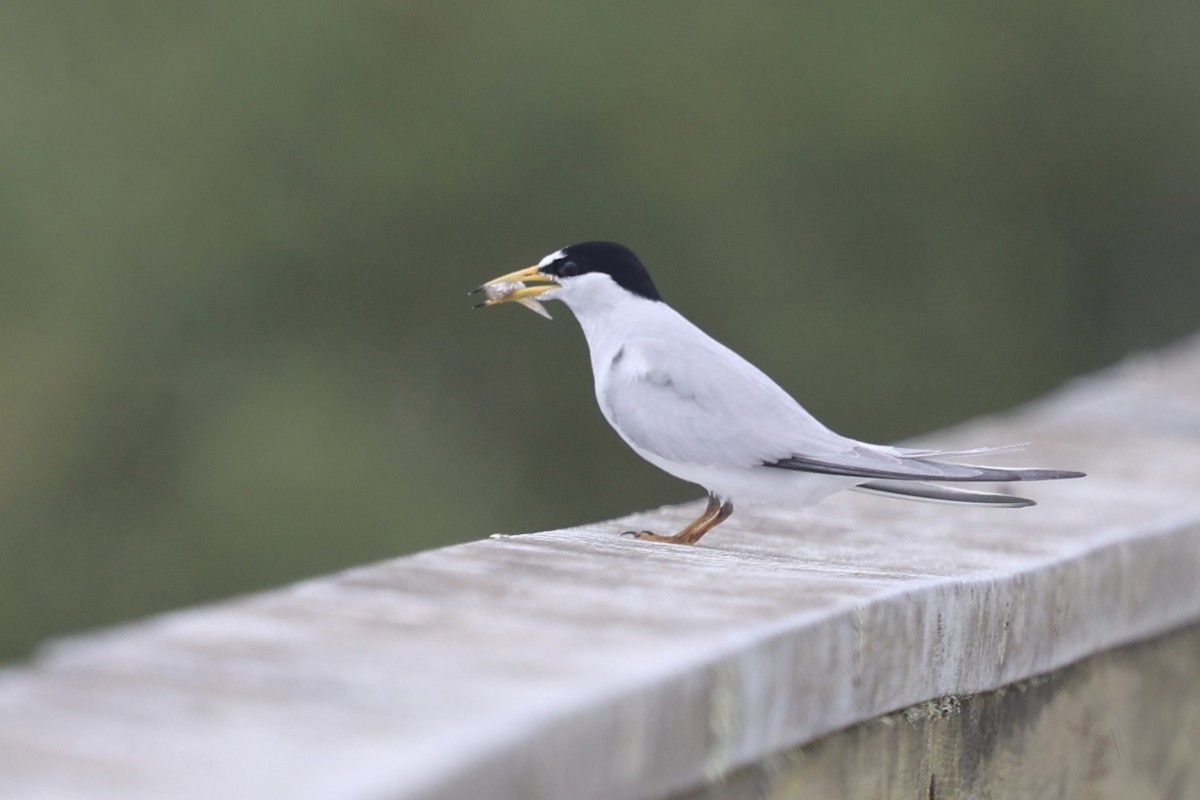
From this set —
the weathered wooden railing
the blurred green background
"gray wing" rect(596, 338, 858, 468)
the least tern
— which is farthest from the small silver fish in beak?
the blurred green background

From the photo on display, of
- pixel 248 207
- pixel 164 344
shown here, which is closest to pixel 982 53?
pixel 248 207

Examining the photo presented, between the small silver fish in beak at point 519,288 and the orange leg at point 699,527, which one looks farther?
the small silver fish in beak at point 519,288

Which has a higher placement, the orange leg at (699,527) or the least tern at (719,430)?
the least tern at (719,430)

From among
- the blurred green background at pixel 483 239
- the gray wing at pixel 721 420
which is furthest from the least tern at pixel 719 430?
the blurred green background at pixel 483 239

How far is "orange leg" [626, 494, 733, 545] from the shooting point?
→ 131 inches

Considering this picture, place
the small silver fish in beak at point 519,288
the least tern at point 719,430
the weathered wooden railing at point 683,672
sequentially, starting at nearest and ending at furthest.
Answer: the weathered wooden railing at point 683,672, the least tern at point 719,430, the small silver fish in beak at point 519,288

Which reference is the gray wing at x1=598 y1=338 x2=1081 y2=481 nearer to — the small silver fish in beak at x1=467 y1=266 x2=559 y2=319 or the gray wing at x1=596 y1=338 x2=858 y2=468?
the gray wing at x1=596 y1=338 x2=858 y2=468

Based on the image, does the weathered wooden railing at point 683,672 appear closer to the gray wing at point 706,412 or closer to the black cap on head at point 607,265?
the gray wing at point 706,412

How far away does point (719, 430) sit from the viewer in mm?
3307

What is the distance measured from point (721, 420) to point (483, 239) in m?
10.8

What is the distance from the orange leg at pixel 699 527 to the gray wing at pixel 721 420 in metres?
0.14

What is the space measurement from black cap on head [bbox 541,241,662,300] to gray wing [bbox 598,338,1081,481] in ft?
0.56

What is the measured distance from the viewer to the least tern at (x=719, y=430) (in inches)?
127

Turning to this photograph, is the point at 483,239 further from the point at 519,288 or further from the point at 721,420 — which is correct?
the point at 721,420
